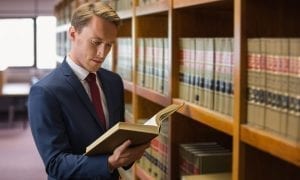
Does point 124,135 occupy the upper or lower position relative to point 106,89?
lower

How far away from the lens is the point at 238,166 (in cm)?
156

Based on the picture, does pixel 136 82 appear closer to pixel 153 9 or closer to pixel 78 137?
pixel 153 9

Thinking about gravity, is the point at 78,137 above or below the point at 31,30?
below

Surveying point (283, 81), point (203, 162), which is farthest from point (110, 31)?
point (283, 81)

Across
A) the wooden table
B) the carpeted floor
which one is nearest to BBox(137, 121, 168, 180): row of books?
the carpeted floor

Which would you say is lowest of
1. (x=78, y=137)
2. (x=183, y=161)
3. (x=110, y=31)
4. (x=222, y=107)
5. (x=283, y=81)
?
(x=183, y=161)

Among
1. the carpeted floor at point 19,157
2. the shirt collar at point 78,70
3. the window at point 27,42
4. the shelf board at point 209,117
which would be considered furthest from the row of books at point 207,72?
the window at point 27,42

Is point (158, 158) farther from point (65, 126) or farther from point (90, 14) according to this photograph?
point (90, 14)

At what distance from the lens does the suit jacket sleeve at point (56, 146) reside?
183 centimetres

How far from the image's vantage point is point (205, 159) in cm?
207

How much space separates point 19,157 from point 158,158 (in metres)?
3.97

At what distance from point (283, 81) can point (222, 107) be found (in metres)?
0.45

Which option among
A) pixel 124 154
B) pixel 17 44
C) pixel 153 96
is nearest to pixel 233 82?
pixel 124 154

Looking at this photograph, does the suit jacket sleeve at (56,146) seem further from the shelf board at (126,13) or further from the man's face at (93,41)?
the shelf board at (126,13)
